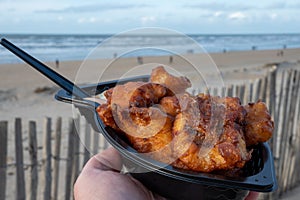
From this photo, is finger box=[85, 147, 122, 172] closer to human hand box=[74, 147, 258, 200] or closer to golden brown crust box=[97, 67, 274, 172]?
human hand box=[74, 147, 258, 200]

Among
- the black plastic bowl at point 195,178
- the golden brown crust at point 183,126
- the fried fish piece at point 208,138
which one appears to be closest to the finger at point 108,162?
the black plastic bowl at point 195,178

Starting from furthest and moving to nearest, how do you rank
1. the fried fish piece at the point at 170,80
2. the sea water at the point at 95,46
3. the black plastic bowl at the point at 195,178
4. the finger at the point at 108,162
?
the sea water at the point at 95,46
the finger at the point at 108,162
the fried fish piece at the point at 170,80
the black plastic bowl at the point at 195,178

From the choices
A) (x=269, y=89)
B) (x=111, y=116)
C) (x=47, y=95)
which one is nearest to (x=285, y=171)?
(x=269, y=89)

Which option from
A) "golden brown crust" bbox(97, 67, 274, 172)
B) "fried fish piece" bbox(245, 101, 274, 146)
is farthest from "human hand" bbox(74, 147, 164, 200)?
"fried fish piece" bbox(245, 101, 274, 146)

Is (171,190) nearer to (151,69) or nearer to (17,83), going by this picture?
(151,69)

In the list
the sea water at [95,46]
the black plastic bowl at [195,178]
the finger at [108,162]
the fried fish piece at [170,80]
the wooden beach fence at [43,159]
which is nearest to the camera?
the black plastic bowl at [195,178]

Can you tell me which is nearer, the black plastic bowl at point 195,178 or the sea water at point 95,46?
the black plastic bowl at point 195,178

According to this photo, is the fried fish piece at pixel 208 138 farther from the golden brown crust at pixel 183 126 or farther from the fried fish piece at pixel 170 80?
the fried fish piece at pixel 170 80
